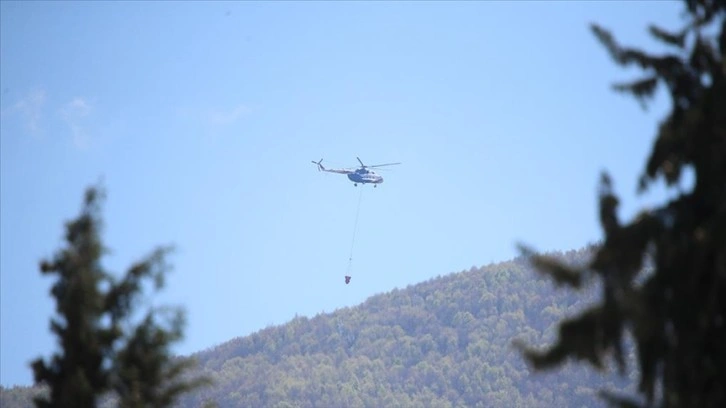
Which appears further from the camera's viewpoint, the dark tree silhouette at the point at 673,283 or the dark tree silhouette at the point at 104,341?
the dark tree silhouette at the point at 104,341

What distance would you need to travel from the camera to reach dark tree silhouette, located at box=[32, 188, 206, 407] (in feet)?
71.6

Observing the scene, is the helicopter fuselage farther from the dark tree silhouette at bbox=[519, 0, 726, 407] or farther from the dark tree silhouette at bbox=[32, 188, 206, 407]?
the dark tree silhouette at bbox=[519, 0, 726, 407]

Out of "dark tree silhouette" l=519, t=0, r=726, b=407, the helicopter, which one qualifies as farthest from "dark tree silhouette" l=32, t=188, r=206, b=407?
the helicopter

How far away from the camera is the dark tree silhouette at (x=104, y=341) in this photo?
859 inches

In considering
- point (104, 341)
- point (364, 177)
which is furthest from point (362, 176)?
point (104, 341)

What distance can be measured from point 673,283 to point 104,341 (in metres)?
11.6

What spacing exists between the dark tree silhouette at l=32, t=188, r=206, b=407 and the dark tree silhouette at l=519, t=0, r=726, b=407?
32.3ft

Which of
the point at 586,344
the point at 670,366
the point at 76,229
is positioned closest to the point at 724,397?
the point at 670,366

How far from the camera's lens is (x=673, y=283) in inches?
543

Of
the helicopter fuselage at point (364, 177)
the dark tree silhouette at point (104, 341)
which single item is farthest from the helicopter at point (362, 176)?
the dark tree silhouette at point (104, 341)

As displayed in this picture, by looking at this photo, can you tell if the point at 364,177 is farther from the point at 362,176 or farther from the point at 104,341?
the point at 104,341

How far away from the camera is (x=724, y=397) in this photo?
44.3 ft

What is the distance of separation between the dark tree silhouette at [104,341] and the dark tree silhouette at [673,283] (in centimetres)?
985

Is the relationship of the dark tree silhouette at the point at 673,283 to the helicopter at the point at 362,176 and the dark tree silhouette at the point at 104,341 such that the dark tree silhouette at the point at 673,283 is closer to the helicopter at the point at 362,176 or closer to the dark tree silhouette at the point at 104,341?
the dark tree silhouette at the point at 104,341
